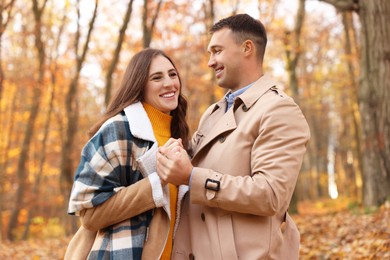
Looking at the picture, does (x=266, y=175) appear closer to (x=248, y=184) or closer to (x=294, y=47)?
(x=248, y=184)

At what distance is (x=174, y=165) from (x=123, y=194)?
0.36m

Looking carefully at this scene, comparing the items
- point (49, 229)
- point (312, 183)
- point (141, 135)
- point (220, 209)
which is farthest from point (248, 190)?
point (312, 183)

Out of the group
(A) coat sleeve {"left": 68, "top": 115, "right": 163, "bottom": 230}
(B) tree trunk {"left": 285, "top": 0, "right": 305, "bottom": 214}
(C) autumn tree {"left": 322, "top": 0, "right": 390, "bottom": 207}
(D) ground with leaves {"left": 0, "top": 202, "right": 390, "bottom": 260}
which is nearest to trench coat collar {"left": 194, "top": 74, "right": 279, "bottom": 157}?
(A) coat sleeve {"left": 68, "top": 115, "right": 163, "bottom": 230}

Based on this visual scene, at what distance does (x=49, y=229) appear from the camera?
882 inches

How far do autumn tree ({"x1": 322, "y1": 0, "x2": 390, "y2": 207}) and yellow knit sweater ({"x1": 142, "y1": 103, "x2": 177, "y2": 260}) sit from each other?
Result: 526 centimetres

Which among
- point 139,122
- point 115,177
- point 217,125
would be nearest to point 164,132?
point 139,122

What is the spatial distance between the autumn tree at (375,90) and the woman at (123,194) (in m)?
5.48

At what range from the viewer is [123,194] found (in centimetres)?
259

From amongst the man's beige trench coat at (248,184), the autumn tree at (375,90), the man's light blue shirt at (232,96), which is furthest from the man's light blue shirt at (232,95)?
the autumn tree at (375,90)

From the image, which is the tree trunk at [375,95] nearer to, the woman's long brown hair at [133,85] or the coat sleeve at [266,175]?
the woman's long brown hair at [133,85]

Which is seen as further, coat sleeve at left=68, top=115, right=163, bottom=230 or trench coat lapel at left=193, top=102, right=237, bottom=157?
trench coat lapel at left=193, top=102, right=237, bottom=157

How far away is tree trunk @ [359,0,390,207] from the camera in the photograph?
7297 millimetres

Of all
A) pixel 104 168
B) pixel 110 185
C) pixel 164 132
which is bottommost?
pixel 110 185

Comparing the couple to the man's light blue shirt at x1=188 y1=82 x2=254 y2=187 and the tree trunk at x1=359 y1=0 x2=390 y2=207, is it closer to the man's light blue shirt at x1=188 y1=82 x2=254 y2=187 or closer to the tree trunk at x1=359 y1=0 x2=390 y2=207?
the man's light blue shirt at x1=188 y1=82 x2=254 y2=187
